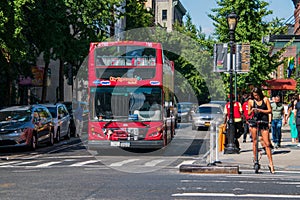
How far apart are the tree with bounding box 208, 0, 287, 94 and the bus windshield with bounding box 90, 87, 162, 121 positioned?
14.9 m

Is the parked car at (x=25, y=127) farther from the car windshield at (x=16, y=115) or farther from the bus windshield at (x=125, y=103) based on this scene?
the bus windshield at (x=125, y=103)

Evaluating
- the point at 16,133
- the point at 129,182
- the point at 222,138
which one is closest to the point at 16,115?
the point at 16,133

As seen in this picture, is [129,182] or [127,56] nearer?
[129,182]

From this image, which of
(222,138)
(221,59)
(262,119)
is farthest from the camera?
(222,138)

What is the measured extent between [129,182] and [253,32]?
930 inches

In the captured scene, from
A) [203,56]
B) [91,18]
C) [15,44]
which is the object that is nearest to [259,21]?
[203,56]

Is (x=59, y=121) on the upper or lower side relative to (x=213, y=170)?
upper

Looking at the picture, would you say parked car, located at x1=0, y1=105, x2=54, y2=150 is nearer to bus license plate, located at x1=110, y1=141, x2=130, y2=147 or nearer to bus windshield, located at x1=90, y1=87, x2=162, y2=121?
bus windshield, located at x1=90, y1=87, x2=162, y2=121

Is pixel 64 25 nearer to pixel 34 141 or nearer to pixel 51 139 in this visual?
pixel 51 139

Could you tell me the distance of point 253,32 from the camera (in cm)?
3519

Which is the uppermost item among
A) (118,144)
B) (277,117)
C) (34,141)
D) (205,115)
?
(277,117)

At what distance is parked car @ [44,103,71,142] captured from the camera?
29.7 meters

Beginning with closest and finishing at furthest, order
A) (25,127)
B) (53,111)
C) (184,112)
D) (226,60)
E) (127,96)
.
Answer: (127,96) → (226,60) → (25,127) → (53,111) → (184,112)

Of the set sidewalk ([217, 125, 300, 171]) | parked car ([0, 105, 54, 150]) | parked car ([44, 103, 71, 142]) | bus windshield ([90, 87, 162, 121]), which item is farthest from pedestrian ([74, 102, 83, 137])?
bus windshield ([90, 87, 162, 121])
